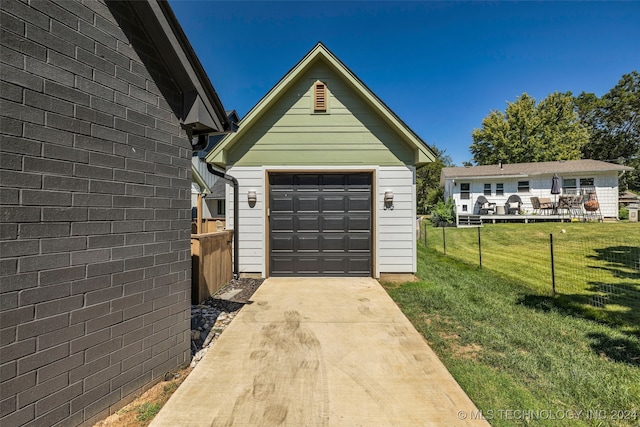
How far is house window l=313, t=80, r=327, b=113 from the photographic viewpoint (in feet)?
21.2

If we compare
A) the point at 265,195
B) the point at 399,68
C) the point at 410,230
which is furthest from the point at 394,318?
the point at 399,68

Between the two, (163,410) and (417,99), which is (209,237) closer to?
(163,410)

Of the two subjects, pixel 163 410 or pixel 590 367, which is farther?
pixel 590 367

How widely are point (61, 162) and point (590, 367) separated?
5.12 metres

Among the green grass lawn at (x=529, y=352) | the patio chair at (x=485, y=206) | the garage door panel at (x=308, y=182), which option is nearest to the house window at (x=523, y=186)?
the patio chair at (x=485, y=206)

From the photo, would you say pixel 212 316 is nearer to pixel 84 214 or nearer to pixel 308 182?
pixel 84 214

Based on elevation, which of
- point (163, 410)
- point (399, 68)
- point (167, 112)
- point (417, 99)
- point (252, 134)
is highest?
point (417, 99)

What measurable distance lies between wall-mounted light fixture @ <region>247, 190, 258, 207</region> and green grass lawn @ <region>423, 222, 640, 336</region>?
603 centimetres

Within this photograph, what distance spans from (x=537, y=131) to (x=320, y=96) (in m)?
33.4

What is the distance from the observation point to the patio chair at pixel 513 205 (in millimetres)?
18328

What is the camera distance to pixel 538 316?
13.4 ft

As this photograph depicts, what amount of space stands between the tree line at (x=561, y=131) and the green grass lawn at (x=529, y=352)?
977 inches

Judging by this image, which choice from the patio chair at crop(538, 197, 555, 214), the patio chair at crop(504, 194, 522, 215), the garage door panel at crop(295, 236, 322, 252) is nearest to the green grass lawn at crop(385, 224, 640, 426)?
the garage door panel at crop(295, 236, 322, 252)

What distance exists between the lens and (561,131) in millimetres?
29156
